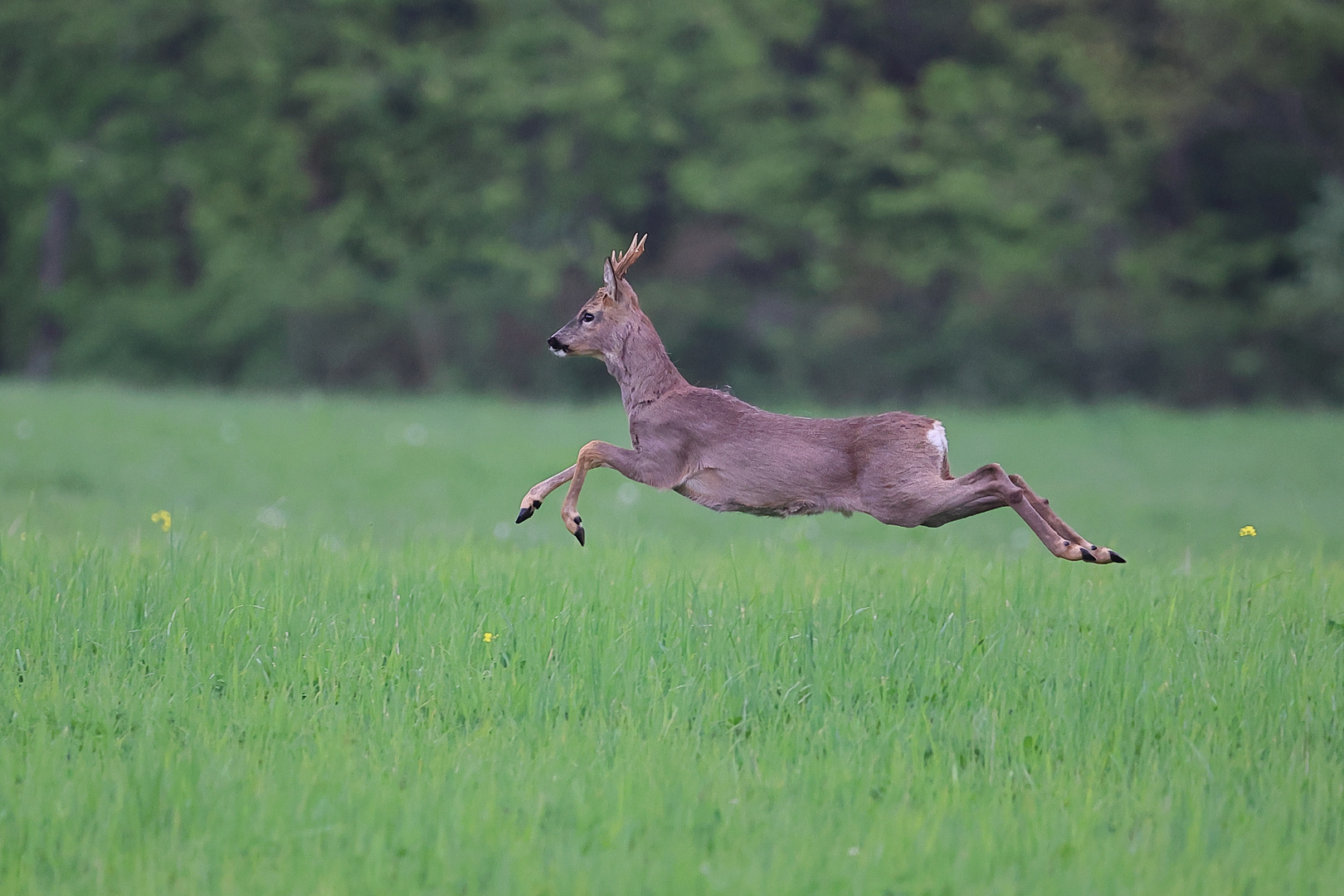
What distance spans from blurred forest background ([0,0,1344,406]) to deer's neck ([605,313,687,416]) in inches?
821

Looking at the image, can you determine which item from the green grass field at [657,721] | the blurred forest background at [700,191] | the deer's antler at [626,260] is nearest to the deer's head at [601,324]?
the deer's antler at [626,260]

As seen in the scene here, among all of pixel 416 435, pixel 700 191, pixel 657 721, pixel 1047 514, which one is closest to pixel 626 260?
pixel 1047 514

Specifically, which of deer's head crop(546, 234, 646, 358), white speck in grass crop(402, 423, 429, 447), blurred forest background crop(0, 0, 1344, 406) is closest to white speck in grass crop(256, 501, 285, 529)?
white speck in grass crop(402, 423, 429, 447)

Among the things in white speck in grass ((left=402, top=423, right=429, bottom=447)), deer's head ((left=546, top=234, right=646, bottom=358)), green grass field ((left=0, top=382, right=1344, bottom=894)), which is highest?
white speck in grass ((left=402, top=423, right=429, bottom=447))

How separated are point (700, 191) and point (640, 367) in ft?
80.7

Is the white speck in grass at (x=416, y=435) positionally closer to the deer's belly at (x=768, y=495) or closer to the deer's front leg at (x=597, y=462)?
the deer's front leg at (x=597, y=462)

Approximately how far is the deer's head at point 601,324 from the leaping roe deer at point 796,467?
118 millimetres

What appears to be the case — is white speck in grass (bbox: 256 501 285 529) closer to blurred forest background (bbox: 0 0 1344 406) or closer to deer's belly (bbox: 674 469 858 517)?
deer's belly (bbox: 674 469 858 517)

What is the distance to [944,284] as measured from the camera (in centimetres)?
2841

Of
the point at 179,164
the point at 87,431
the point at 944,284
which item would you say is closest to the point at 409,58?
the point at 179,164

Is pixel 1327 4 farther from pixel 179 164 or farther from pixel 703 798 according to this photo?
pixel 703 798

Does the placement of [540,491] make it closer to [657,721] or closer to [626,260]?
[626,260]

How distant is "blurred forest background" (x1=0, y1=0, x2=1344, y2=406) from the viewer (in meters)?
26.6

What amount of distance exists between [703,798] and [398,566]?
312 cm
